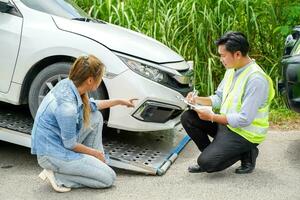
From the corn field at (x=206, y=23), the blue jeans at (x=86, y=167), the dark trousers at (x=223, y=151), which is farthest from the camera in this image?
the corn field at (x=206, y=23)

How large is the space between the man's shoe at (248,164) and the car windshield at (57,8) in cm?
217

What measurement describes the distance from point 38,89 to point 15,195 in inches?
43.3

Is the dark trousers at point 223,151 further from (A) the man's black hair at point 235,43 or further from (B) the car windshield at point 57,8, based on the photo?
(B) the car windshield at point 57,8

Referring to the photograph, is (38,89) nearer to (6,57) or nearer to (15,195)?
(6,57)

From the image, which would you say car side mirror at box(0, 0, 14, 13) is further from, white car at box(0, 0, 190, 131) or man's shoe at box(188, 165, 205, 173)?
man's shoe at box(188, 165, 205, 173)

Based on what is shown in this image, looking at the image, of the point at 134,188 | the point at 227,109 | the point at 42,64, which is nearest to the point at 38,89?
the point at 42,64

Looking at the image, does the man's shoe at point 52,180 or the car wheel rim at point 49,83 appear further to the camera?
the car wheel rim at point 49,83

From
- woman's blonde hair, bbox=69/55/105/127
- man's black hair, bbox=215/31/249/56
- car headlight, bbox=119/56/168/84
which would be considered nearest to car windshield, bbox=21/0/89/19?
car headlight, bbox=119/56/168/84

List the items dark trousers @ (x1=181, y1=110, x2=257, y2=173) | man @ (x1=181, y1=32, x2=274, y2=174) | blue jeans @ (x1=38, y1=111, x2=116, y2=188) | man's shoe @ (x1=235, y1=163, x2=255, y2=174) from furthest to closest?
man's shoe @ (x1=235, y1=163, x2=255, y2=174) → dark trousers @ (x1=181, y1=110, x2=257, y2=173) → man @ (x1=181, y1=32, x2=274, y2=174) → blue jeans @ (x1=38, y1=111, x2=116, y2=188)

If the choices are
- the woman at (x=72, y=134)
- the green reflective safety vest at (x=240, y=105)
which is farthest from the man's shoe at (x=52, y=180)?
the green reflective safety vest at (x=240, y=105)

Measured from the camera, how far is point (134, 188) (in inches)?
167

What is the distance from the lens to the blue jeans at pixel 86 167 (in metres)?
4.05

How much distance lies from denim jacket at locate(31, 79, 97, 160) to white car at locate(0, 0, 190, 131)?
64cm

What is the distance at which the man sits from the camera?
4.28 metres
